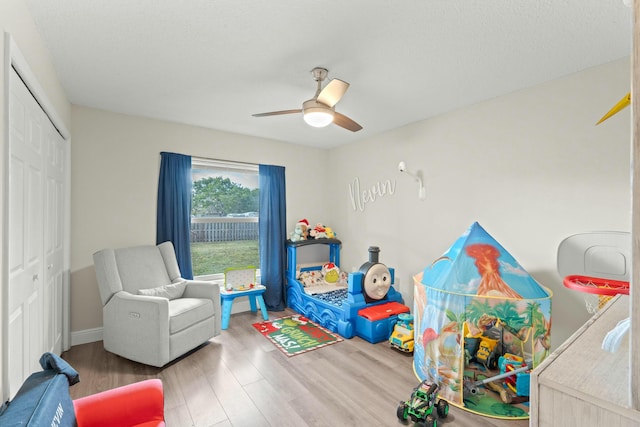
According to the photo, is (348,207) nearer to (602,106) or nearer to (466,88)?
(466,88)

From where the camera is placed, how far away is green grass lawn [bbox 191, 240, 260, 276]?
3896mm

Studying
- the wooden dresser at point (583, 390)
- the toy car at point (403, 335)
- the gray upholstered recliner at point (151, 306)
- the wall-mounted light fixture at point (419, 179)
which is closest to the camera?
the wooden dresser at point (583, 390)

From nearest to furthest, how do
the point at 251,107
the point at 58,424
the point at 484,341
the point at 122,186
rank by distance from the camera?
1. the point at 58,424
2. the point at 484,341
3. the point at 251,107
4. the point at 122,186

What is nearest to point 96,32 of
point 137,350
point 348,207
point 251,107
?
point 251,107

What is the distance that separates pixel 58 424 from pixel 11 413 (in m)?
0.16

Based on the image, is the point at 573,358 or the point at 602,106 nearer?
the point at 573,358

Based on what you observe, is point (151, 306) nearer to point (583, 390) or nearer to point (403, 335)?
point (403, 335)

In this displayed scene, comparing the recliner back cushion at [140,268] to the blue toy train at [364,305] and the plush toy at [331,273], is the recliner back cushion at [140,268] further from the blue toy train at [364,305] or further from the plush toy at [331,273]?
the plush toy at [331,273]

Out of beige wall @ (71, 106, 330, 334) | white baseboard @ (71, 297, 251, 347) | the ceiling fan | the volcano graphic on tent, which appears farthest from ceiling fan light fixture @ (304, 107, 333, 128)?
white baseboard @ (71, 297, 251, 347)

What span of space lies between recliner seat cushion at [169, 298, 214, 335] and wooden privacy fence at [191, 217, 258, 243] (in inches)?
42.0

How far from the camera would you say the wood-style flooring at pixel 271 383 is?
1953 millimetres

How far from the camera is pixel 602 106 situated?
2203 mm

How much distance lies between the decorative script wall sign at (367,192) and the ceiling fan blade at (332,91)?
1899 mm

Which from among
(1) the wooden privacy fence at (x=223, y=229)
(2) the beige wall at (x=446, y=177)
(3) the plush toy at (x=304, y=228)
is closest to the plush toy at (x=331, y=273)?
(2) the beige wall at (x=446, y=177)
